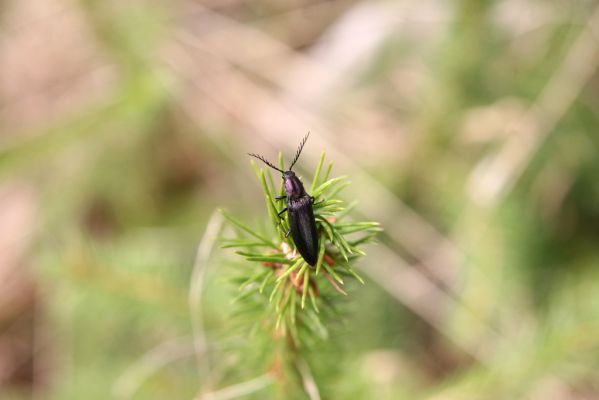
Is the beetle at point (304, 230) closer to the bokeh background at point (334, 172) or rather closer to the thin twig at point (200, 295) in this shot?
the bokeh background at point (334, 172)

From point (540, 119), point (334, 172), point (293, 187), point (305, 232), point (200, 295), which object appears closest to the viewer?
point (305, 232)

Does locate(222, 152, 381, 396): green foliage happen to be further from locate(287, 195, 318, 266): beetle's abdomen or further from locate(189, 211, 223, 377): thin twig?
locate(189, 211, 223, 377): thin twig

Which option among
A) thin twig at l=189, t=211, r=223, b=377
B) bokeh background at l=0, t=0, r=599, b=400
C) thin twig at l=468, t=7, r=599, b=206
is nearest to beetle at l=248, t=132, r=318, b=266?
bokeh background at l=0, t=0, r=599, b=400

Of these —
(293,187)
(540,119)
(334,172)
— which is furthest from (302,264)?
(334,172)

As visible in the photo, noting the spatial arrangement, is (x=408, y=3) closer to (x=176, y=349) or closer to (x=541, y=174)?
(x=541, y=174)

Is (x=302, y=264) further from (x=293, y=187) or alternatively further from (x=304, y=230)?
(x=293, y=187)
